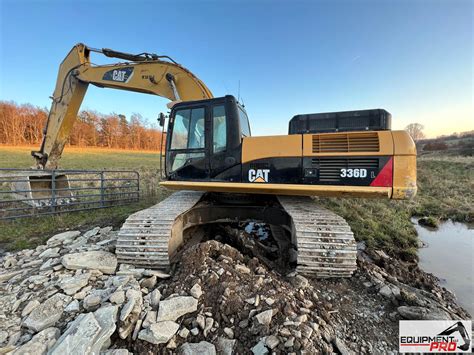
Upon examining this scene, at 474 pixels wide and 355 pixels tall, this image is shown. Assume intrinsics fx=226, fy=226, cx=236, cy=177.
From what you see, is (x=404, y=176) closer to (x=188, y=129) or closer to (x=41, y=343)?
(x=188, y=129)

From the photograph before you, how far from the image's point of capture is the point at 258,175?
138 inches

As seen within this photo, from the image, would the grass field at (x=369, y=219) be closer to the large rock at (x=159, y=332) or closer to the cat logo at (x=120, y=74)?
the cat logo at (x=120, y=74)

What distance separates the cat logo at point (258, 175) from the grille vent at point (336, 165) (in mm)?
696

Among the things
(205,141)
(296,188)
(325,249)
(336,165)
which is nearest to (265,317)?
(325,249)

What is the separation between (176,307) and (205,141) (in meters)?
2.44

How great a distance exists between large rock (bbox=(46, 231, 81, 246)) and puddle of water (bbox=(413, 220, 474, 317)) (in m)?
6.22

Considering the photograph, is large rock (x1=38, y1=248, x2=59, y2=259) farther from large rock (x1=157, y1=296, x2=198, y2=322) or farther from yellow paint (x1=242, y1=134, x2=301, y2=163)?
yellow paint (x1=242, y1=134, x2=301, y2=163)

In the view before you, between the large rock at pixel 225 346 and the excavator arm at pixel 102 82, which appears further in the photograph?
the excavator arm at pixel 102 82

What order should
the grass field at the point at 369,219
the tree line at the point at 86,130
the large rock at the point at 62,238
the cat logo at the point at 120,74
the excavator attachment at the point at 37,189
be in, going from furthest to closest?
1. the tree line at the point at 86,130
2. the excavator attachment at the point at 37,189
3. the cat logo at the point at 120,74
4. the grass field at the point at 369,219
5. the large rock at the point at 62,238

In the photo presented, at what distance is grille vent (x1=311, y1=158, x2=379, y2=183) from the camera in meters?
3.10

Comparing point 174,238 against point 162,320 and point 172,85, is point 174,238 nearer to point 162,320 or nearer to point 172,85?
point 162,320

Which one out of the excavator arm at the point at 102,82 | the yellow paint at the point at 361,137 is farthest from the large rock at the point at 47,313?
the excavator arm at the point at 102,82

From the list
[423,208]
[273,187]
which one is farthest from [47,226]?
[423,208]

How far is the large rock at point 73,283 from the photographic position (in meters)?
2.49
